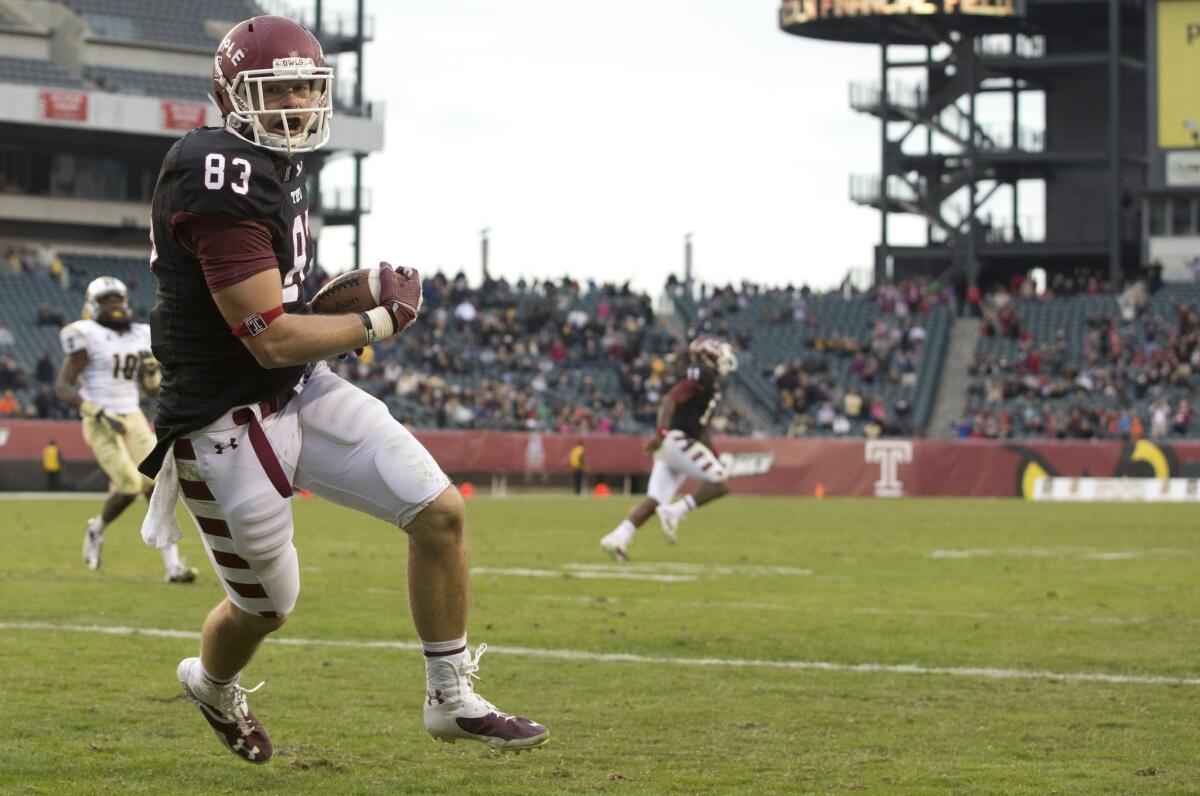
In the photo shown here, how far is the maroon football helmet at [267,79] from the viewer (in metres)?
5.48

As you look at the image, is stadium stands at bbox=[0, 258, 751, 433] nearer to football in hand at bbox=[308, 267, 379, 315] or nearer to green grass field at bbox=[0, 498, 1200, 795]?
green grass field at bbox=[0, 498, 1200, 795]

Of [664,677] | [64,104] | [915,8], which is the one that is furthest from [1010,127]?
[664,677]

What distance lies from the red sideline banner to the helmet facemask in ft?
99.9

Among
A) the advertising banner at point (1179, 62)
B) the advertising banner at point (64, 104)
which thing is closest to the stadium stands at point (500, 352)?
the advertising banner at point (64, 104)

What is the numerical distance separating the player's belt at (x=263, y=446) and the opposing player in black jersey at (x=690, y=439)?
1169 centimetres

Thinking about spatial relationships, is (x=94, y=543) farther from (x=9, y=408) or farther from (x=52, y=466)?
(x=9, y=408)

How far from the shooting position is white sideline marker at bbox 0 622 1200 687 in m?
8.08

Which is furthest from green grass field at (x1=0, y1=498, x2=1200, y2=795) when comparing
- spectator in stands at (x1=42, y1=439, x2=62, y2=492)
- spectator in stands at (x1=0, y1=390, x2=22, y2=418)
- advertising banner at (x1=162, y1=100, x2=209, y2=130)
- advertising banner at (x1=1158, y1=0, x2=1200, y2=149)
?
advertising banner at (x1=1158, y1=0, x2=1200, y2=149)

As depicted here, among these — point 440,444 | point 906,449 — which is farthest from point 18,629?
point 906,449

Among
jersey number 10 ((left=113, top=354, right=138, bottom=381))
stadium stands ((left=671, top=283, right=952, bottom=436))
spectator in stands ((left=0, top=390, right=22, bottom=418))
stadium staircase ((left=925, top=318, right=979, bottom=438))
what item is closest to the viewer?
jersey number 10 ((left=113, top=354, right=138, bottom=381))

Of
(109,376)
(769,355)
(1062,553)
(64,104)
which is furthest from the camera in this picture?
(64,104)

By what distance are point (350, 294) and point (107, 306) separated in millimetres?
8949

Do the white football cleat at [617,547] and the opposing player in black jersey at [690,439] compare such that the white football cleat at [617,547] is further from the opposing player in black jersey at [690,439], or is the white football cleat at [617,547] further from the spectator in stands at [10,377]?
the spectator in stands at [10,377]

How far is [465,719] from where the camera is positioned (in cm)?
552
